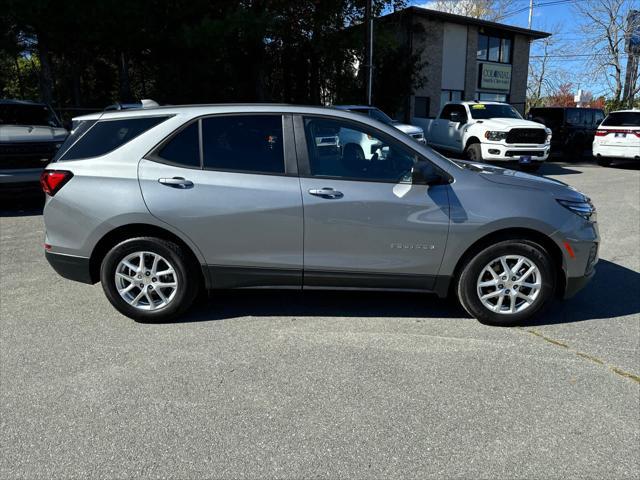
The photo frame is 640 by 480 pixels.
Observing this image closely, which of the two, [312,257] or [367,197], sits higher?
[367,197]

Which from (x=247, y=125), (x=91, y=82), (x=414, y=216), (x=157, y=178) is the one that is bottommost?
(x=414, y=216)

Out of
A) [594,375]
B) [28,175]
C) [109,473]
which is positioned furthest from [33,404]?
[28,175]

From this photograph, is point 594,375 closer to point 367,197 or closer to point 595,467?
point 595,467

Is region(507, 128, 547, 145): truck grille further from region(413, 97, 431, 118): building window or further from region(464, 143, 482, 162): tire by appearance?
region(413, 97, 431, 118): building window

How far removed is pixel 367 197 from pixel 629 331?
2398 millimetres

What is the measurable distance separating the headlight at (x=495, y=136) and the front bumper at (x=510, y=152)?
165 millimetres

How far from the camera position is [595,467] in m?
2.50

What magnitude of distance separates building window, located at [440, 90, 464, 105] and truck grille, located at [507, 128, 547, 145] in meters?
12.3

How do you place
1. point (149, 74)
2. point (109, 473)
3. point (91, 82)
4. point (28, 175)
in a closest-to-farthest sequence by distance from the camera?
point (109, 473), point (28, 175), point (149, 74), point (91, 82)

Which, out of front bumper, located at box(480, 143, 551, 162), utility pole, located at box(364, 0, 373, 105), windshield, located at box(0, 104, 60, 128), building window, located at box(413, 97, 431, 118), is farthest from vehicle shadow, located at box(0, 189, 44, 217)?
building window, located at box(413, 97, 431, 118)

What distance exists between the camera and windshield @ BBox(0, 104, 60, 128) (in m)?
9.03

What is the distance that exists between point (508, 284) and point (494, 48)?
26.9 meters

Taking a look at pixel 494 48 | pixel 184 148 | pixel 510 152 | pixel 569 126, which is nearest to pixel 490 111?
pixel 510 152

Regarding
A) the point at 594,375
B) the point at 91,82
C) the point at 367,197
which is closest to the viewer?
the point at 594,375
